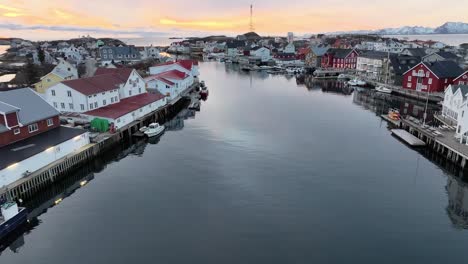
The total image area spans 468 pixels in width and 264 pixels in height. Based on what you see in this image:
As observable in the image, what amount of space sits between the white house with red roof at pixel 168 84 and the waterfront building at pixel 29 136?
26.7m

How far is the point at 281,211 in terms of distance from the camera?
25203 millimetres

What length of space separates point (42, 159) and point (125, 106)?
1887 cm

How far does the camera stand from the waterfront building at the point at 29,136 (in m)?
27.0

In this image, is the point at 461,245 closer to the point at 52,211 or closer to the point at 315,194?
the point at 315,194

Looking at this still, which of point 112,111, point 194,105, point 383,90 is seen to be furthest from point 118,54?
point 383,90

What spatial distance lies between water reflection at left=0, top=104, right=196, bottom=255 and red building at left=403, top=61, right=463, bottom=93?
2174 inches

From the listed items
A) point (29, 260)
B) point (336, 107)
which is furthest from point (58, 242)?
point (336, 107)

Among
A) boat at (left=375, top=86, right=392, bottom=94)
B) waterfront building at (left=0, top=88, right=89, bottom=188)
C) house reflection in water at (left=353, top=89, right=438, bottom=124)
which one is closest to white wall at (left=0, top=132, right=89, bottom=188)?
waterfront building at (left=0, top=88, right=89, bottom=188)

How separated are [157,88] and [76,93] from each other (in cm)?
2000

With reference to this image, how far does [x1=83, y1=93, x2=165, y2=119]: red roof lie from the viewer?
138 feet

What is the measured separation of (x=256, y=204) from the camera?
85.7 feet

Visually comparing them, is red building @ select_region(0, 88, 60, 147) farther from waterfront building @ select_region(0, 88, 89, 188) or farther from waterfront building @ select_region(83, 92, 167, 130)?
waterfront building @ select_region(83, 92, 167, 130)

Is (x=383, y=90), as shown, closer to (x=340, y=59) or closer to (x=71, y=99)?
(x=340, y=59)

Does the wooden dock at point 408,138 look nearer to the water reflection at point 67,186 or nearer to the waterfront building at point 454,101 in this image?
the waterfront building at point 454,101
